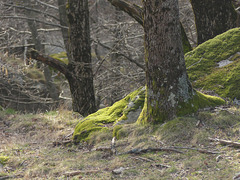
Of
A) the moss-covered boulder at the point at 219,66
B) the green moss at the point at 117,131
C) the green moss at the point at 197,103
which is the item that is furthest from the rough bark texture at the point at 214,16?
the green moss at the point at 117,131

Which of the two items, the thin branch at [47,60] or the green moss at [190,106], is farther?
the thin branch at [47,60]

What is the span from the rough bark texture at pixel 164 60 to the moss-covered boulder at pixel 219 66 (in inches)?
57.3

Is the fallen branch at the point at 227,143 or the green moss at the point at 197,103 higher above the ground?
the green moss at the point at 197,103

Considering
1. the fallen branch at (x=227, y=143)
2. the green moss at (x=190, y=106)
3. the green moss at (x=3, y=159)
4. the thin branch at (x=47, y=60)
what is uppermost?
the thin branch at (x=47, y=60)

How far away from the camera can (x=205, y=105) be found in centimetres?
529

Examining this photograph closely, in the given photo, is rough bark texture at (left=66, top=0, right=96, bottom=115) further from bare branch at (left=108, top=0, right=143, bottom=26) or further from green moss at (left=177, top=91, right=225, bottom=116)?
green moss at (left=177, top=91, right=225, bottom=116)

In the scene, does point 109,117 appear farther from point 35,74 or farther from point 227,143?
point 35,74

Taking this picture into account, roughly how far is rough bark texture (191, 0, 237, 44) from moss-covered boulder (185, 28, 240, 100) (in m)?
1.35

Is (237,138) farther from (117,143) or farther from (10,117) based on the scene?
(10,117)

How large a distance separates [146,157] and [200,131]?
3.11ft

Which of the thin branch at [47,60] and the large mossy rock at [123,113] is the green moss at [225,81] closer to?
the large mossy rock at [123,113]

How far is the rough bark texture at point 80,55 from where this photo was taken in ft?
28.2

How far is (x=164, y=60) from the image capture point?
4.88 meters

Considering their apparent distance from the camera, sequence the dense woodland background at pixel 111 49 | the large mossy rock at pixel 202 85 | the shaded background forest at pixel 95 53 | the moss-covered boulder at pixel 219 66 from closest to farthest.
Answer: the large mossy rock at pixel 202 85, the moss-covered boulder at pixel 219 66, the dense woodland background at pixel 111 49, the shaded background forest at pixel 95 53
